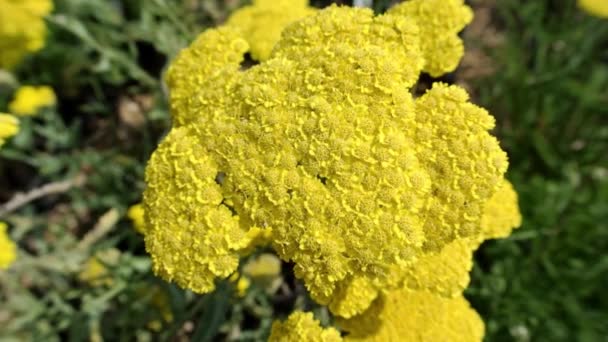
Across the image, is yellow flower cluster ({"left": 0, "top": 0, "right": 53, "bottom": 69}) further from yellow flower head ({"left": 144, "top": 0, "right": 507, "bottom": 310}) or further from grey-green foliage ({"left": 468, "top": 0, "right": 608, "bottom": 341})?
grey-green foliage ({"left": 468, "top": 0, "right": 608, "bottom": 341})

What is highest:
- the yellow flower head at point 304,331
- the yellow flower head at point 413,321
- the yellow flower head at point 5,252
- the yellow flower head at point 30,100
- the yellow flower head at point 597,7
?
the yellow flower head at point 597,7

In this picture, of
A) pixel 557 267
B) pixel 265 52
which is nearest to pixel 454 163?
pixel 265 52

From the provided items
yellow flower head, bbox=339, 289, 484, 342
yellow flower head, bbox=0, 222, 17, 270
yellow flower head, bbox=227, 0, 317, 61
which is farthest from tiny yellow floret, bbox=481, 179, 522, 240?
yellow flower head, bbox=0, 222, 17, 270

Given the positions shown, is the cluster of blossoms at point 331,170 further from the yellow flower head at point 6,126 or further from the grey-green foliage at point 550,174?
the grey-green foliage at point 550,174

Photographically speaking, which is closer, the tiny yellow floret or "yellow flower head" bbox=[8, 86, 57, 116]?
the tiny yellow floret

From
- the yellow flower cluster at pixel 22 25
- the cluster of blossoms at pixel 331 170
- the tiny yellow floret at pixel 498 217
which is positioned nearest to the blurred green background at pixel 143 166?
the yellow flower cluster at pixel 22 25

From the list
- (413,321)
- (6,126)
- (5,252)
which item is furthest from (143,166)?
(413,321)

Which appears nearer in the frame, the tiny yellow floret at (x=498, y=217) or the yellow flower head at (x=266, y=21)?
the tiny yellow floret at (x=498, y=217)
